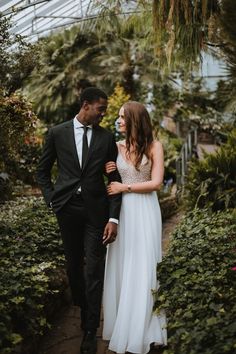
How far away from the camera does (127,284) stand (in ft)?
10.6

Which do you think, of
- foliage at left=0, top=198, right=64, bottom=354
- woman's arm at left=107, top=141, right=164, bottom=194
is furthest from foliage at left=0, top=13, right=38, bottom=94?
woman's arm at left=107, top=141, right=164, bottom=194

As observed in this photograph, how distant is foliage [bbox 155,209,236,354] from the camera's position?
2320mm

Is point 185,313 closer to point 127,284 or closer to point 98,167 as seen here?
point 127,284

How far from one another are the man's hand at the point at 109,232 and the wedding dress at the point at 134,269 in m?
0.18

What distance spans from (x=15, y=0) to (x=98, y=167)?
16.6 ft

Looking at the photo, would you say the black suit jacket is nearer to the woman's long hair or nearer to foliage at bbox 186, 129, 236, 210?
the woman's long hair

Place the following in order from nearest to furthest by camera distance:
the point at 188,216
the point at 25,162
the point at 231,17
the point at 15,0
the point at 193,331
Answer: the point at 193,331 < the point at 231,17 < the point at 188,216 < the point at 15,0 < the point at 25,162

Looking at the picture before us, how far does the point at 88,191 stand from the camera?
313cm

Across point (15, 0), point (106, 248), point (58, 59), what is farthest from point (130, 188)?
point (58, 59)

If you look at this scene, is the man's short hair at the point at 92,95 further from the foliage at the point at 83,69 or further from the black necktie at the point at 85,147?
the foliage at the point at 83,69

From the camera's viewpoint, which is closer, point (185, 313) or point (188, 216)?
point (185, 313)

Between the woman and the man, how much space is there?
12cm

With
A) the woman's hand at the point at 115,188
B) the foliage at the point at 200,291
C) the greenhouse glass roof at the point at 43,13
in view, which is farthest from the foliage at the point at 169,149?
the woman's hand at the point at 115,188

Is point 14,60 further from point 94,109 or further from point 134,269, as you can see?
point 134,269
